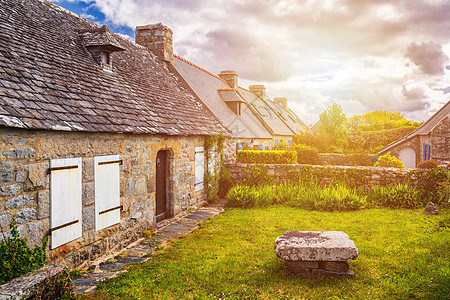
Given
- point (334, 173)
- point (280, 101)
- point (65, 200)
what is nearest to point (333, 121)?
point (280, 101)

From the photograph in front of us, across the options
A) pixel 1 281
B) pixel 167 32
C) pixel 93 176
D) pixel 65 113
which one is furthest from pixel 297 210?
pixel 167 32

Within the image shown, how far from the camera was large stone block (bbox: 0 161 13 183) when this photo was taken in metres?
4.47

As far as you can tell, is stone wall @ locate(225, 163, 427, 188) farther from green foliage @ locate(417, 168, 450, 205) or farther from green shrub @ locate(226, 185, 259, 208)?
green shrub @ locate(226, 185, 259, 208)

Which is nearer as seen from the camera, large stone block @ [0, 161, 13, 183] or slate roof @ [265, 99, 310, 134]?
large stone block @ [0, 161, 13, 183]

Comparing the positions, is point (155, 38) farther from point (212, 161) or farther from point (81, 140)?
point (81, 140)

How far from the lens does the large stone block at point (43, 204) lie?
5023mm

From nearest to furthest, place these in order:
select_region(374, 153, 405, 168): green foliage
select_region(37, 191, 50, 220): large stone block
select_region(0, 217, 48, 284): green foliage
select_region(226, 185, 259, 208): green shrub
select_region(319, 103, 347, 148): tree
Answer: select_region(0, 217, 48, 284): green foliage < select_region(37, 191, 50, 220): large stone block < select_region(226, 185, 259, 208): green shrub < select_region(374, 153, 405, 168): green foliage < select_region(319, 103, 347, 148): tree

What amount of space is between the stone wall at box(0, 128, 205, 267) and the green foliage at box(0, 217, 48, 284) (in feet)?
0.51

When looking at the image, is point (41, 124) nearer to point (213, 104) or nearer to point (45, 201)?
point (45, 201)

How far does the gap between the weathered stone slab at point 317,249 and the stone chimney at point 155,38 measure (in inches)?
455

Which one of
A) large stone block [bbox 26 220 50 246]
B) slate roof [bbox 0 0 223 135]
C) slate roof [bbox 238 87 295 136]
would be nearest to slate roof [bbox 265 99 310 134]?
slate roof [bbox 238 87 295 136]

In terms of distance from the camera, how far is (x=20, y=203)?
473 centimetres

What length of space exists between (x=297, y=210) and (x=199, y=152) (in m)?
4.04

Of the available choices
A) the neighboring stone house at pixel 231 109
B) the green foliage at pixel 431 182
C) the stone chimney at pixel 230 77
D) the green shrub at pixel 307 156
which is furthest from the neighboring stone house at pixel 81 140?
the stone chimney at pixel 230 77
